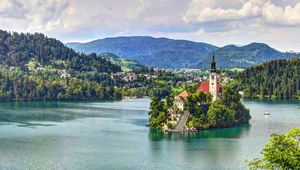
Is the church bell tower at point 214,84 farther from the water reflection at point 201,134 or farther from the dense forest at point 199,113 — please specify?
the water reflection at point 201,134

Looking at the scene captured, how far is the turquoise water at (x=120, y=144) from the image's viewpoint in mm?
59500

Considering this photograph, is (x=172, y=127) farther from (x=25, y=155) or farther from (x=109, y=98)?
(x=109, y=98)

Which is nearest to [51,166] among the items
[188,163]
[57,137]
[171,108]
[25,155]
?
[25,155]

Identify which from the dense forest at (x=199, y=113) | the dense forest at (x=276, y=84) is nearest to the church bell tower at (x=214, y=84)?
the dense forest at (x=199, y=113)

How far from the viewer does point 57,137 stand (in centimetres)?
8025

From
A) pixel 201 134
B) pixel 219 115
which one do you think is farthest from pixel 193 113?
pixel 201 134

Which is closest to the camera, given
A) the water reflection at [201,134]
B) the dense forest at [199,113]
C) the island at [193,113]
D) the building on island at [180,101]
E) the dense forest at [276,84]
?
the water reflection at [201,134]

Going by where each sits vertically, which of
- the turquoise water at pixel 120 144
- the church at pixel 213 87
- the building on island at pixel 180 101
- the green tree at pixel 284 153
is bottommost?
the turquoise water at pixel 120 144

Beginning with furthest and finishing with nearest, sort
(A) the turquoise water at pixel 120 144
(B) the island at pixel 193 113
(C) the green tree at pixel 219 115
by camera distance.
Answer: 1. (C) the green tree at pixel 219 115
2. (B) the island at pixel 193 113
3. (A) the turquoise water at pixel 120 144

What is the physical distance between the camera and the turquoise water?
195 ft

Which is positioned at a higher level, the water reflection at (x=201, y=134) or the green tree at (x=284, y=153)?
the green tree at (x=284, y=153)

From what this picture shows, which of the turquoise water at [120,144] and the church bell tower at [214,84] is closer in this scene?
the turquoise water at [120,144]

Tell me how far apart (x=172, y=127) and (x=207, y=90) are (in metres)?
18.1

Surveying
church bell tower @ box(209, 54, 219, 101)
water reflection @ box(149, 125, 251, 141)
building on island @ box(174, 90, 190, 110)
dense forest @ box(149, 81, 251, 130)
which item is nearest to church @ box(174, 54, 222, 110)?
church bell tower @ box(209, 54, 219, 101)
